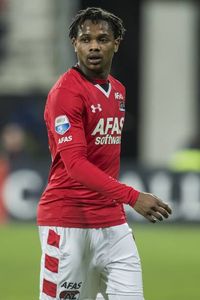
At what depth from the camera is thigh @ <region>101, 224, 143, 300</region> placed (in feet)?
21.0

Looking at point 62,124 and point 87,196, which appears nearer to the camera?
point 62,124

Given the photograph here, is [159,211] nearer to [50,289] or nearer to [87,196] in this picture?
[87,196]

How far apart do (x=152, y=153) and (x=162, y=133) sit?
0.55 meters

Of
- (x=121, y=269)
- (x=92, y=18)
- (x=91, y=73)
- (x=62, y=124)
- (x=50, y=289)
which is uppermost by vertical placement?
(x=92, y=18)

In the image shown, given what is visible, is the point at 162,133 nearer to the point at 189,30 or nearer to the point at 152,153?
the point at 152,153

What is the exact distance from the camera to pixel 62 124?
6.29 meters

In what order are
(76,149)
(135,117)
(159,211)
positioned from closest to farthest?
1. (159,211)
2. (76,149)
3. (135,117)

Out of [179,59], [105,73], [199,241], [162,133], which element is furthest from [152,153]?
[105,73]

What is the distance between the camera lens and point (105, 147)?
21.3ft

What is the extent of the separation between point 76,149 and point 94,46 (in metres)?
0.63

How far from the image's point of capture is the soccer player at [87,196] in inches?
251

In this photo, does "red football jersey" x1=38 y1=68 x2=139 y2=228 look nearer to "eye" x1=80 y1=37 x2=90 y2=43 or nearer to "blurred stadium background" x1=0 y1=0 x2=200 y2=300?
"eye" x1=80 y1=37 x2=90 y2=43

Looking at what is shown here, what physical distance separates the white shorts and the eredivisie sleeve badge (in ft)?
2.03

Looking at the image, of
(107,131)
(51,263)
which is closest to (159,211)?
(107,131)
